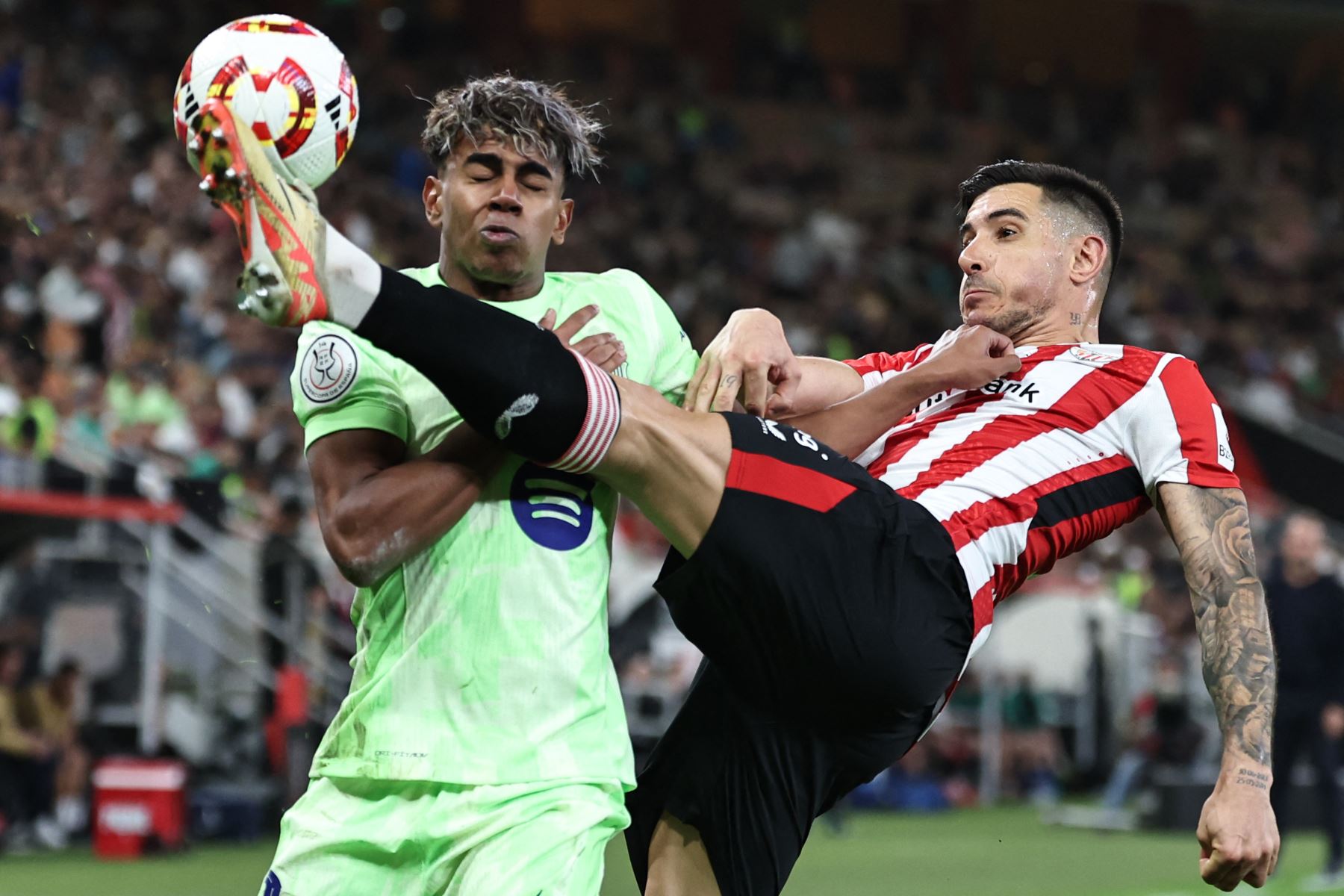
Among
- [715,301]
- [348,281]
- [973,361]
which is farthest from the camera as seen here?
[715,301]

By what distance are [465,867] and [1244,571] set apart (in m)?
1.98

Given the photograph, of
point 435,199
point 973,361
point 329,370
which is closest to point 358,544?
point 329,370

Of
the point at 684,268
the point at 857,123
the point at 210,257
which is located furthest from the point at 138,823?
the point at 857,123

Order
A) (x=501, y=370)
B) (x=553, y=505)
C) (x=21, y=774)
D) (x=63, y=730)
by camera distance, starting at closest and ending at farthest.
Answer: (x=501, y=370) < (x=553, y=505) < (x=21, y=774) < (x=63, y=730)

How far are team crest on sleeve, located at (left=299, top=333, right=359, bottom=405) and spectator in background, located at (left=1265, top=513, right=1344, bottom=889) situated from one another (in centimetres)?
861

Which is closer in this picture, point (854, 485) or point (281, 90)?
point (281, 90)

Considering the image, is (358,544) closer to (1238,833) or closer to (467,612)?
(467,612)

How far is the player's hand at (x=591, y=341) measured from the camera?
3463 millimetres

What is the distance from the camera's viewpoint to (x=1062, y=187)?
14.9 feet

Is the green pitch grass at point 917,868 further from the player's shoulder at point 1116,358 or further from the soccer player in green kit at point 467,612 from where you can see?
the soccer player in green kit at point 467,612

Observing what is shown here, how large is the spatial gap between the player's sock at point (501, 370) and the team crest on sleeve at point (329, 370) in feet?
0.95

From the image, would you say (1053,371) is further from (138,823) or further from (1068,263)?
(138,823)

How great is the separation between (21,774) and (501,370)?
26.9ft

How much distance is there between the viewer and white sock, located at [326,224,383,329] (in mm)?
3049
